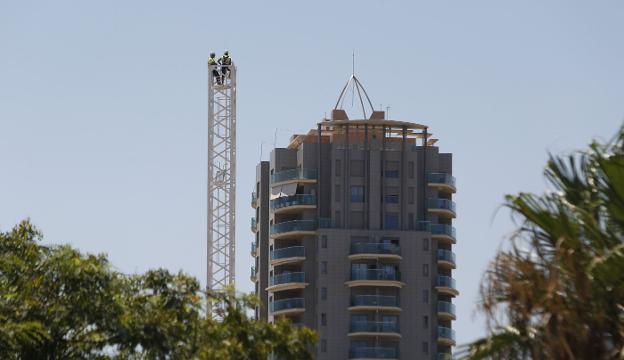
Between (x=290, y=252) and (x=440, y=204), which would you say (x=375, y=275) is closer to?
(x=290, y=252)

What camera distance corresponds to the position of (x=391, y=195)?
15962 cm

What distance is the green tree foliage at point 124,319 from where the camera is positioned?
142ft

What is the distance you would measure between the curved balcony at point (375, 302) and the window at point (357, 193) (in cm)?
855

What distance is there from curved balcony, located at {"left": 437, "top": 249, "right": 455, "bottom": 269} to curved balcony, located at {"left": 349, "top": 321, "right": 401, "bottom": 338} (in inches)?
342

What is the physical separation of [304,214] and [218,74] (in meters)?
26.8

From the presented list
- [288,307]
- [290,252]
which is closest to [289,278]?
[290,252]

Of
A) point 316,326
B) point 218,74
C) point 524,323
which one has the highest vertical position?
point 218,74

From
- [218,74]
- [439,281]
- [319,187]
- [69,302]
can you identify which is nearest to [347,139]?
[319,187]

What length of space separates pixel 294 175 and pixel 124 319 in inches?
4658

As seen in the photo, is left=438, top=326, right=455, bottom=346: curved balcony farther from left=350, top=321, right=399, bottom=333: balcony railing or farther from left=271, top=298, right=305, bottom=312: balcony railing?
left=271, top=298, right=305, bottom=312: balcony railing

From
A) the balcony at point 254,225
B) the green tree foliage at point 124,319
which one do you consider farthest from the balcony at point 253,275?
the green tree foliage at point 124,319

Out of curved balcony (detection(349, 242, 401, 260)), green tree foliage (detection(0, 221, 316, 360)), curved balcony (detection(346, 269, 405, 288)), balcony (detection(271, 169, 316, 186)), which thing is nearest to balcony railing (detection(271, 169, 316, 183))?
balcony (detection(271, 169, 316, 186))

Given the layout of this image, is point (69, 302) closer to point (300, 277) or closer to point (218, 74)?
point (300, 277)

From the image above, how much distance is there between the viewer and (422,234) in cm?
15925
